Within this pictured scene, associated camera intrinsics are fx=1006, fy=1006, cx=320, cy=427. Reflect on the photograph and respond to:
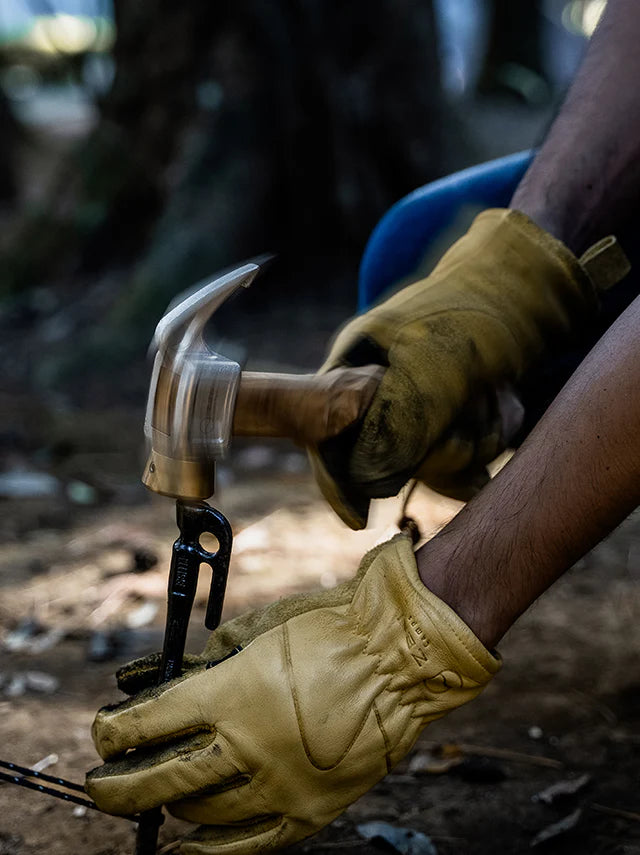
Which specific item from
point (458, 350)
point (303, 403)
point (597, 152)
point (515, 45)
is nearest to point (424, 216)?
point (597, 152)

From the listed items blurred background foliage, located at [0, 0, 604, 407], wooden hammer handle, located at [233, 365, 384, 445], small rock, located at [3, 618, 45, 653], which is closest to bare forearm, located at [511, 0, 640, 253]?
wooden hammer handle, located at [233, 365, 384, 445]

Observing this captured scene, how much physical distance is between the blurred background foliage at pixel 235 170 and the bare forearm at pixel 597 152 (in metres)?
2.32

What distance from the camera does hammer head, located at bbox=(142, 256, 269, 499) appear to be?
1.17m

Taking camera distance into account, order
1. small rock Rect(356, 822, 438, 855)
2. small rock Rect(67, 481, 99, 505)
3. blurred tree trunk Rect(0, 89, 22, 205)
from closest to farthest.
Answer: small rock Rect(356, 822, 438, 855), small rock Rect(67, 481, 99, 505), blurred tree trunk Rect(0, 89, 22, 205)

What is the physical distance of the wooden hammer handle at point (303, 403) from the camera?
124 cm

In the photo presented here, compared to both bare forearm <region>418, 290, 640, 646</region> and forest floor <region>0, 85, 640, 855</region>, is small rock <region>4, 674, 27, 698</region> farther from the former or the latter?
bare forearm <region>418, 290, 640, 646</region>

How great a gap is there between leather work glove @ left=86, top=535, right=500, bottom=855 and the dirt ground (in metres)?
0.33

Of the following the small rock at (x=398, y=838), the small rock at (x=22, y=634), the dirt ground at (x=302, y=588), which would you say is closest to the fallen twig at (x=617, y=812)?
the dirt ground at (x=302, y=588)

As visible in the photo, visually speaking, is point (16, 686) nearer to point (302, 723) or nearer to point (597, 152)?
point (302, 723)

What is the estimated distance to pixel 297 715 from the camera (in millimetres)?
1145

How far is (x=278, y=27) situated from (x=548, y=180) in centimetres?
296

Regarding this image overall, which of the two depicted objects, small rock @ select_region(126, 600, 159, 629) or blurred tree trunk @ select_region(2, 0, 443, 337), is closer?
small rock @ select_region(126, 600, 159, 629)

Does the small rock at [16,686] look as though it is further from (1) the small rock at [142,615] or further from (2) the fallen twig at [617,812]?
(2) the fallen twig at [617,812]

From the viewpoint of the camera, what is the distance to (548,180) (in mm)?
1668
